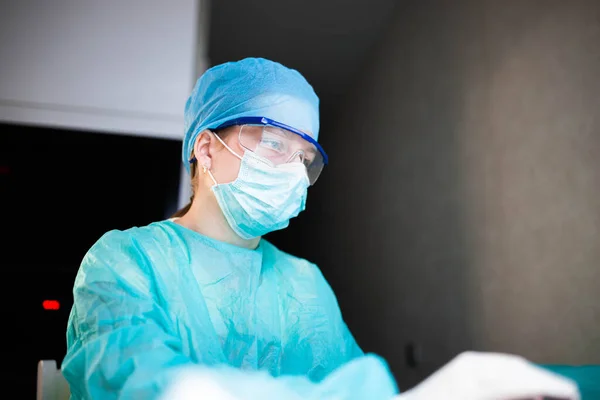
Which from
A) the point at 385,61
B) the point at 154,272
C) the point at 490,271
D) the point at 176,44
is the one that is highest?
the point at 385,61

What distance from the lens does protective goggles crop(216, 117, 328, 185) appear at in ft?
2.93

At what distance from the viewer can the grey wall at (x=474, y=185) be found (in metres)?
1.13

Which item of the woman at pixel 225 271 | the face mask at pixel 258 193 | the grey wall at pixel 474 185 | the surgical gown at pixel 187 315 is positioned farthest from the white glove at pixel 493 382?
the grey wall at pixel 474 185

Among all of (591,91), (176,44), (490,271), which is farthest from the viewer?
(490,271)

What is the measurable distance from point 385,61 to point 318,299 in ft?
5.36

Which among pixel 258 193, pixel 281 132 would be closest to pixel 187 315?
pixel 258 193

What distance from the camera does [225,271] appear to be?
86 cm

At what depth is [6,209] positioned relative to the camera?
1.14 metres

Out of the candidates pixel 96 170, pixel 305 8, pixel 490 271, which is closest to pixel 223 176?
pixel 96 170

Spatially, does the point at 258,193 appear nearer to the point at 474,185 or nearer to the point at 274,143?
the point at 274,143

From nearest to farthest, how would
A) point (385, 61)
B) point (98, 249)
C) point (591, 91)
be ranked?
point (98, 249), point (591, 91), point (385, 61)

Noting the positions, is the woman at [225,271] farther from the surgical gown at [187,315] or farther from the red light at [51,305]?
the red light at [51,305]

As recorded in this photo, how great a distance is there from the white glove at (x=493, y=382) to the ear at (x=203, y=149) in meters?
0.62

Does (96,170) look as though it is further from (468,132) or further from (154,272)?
(468,132)
